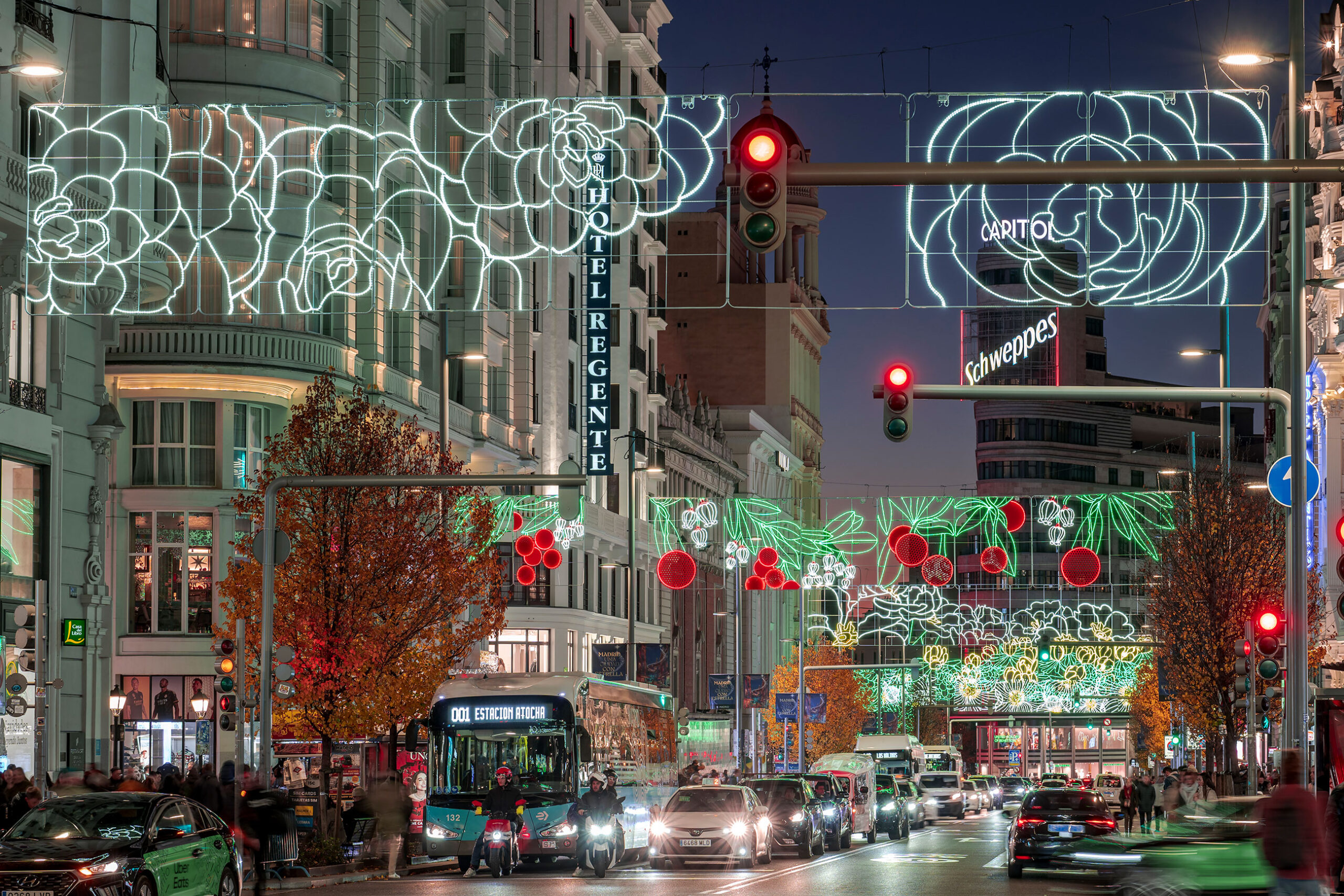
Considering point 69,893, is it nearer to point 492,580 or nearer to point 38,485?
point 38,485

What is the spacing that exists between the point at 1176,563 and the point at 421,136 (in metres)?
29.0

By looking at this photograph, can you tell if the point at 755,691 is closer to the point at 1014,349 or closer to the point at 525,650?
the point at 525,650

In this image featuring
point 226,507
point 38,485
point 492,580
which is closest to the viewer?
point 38,485

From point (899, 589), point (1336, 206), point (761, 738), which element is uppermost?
point (1336, 206)

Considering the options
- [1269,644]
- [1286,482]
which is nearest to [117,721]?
[1269,644]

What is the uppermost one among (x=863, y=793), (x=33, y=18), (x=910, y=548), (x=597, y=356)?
(x=33, y=18)

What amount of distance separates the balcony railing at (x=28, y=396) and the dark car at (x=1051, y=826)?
59.7 feet

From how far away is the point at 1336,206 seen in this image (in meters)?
61.9

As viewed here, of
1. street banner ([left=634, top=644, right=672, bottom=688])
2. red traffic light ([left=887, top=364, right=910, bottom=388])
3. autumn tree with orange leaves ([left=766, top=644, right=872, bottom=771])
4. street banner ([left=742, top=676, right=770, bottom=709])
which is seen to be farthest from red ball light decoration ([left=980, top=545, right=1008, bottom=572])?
autumn tree with orange leaves ([left=766, top=644, right=872, bottom=771])

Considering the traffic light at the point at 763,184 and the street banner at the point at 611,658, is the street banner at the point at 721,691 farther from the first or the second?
the traffic light at the point at 763,184

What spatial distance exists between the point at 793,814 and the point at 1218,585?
17755 millimetres

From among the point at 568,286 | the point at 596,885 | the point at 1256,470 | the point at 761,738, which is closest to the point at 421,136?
the point at 596,885

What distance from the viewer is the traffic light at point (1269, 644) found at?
31.9m

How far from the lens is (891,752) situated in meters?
82.0
